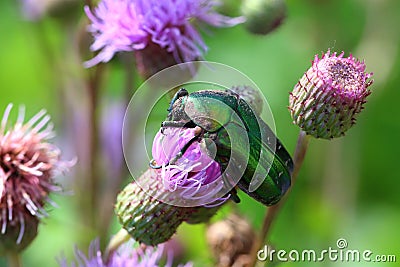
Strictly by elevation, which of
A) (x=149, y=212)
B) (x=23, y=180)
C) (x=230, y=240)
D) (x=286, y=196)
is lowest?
(x=230, y=240)

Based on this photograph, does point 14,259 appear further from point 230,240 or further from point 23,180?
point 230,240

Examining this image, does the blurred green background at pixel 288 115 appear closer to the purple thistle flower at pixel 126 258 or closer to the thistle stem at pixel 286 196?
the purple thistle flower at pixel 126 258

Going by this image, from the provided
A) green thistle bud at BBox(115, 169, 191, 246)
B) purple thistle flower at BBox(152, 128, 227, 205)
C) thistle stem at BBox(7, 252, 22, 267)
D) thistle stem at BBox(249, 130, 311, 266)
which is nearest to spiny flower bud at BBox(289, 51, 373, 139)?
thistle stem at BBox(249, 130, 311, 266)

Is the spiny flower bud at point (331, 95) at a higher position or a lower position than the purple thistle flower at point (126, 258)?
higher

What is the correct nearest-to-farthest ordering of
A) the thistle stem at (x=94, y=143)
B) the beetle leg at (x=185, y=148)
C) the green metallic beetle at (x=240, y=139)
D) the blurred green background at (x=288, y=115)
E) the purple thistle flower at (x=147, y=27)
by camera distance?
the green metallic beetle at (x=240, y=139), the beetle leg at (x=185, y=148), the purple thistle flower at (x=147, y=27), the thistle stem at (x=94, y=143), the blurred green background at (x=288, y=115)

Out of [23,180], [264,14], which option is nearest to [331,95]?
[264,14]

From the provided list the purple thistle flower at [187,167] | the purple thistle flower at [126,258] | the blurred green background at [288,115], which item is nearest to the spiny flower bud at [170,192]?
the purple thistle flower at [187,167]
